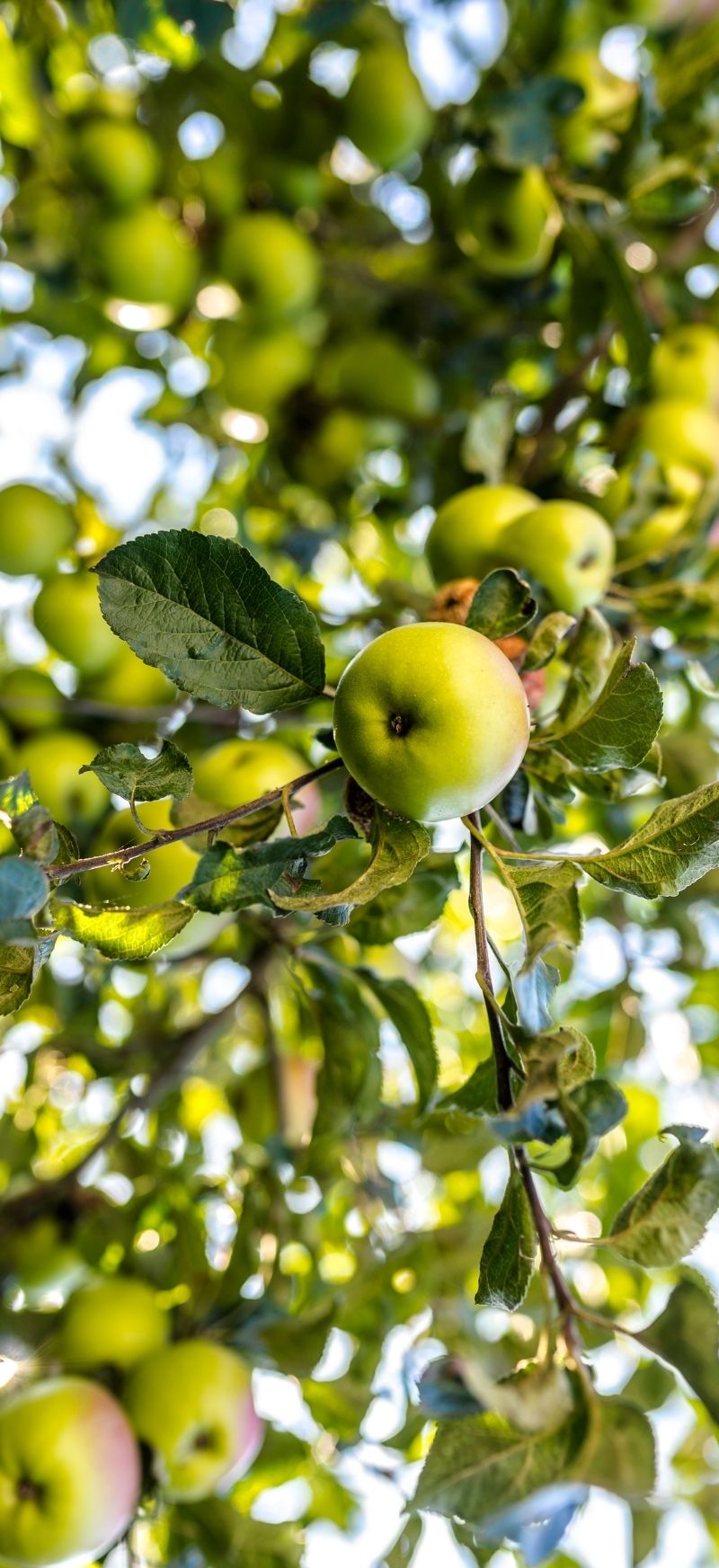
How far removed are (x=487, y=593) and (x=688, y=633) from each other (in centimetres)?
51

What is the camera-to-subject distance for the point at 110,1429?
1.16m

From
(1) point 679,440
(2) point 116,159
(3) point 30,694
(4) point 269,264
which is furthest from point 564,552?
(2) point 116,159

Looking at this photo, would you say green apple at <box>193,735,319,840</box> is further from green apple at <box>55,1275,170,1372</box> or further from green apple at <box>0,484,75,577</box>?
green apple at <box>55,1275,170,1372</box>

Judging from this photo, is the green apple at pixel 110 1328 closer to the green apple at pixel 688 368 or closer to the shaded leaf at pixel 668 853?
the shaded leaf at pixel 668 853

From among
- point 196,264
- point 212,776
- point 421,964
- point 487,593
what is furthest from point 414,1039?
point 196,264

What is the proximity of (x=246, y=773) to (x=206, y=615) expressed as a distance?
0.35m

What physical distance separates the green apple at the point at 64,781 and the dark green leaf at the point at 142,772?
1.81 ft

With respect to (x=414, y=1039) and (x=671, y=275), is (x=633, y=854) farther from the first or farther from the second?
(x=671, y=275)

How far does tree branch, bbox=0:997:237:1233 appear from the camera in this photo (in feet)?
4.50

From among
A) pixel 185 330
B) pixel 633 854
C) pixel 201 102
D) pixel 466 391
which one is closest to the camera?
pixel 633 854

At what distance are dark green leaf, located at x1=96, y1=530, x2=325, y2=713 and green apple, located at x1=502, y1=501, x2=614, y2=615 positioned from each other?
0.32 meters

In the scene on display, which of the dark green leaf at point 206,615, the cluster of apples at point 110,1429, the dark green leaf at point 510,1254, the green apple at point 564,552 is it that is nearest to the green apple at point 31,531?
the green apple at point 564,552

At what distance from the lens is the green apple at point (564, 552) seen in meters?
0.95

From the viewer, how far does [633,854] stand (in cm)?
69
